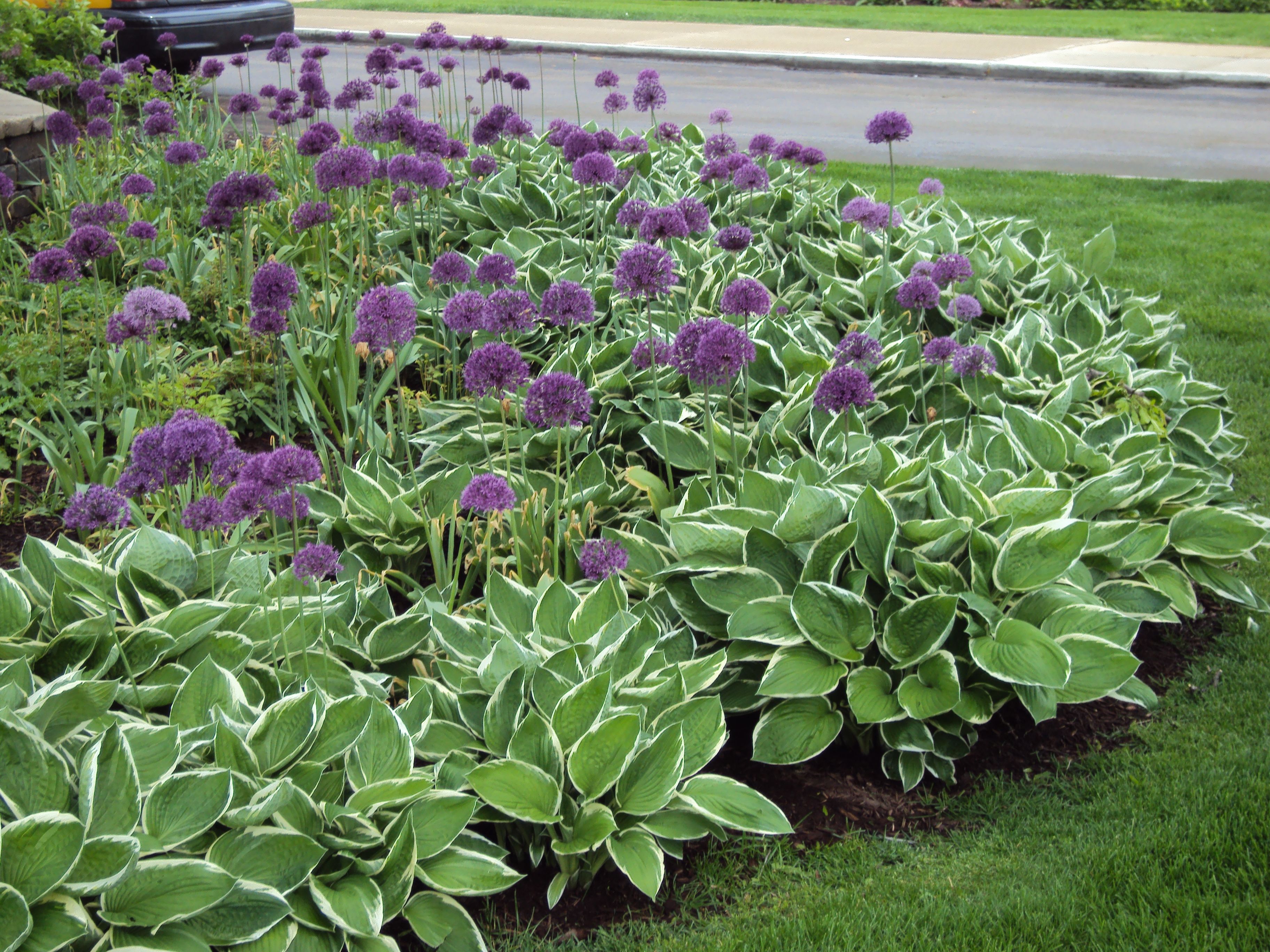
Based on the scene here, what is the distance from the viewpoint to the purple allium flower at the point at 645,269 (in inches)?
134

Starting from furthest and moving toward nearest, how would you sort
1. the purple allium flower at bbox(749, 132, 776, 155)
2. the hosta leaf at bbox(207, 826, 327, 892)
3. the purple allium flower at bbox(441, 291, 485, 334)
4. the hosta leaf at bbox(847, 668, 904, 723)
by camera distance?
the purple allium flower at bbox(749, 132, 776, 155), the purple allium flower at bbox(441, 291, 485, 334), the hosta leaf at bbox(847, 668, 904, 723), the hosta leaf at bbox(207, 826, 327, 892)

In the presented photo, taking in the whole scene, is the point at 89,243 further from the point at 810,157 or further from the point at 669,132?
the point at 669,132

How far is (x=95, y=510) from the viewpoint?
8.64 feet

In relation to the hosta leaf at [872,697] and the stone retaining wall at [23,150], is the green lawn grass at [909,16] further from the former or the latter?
the hosta leaf at [872,697]

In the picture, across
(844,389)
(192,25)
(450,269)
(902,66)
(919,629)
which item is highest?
(192,25)

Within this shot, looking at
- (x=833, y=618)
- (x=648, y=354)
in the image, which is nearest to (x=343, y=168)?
(x=648, y=354)

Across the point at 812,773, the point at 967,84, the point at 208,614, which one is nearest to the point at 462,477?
the point at 208,614

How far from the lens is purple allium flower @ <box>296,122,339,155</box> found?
15.5 feet

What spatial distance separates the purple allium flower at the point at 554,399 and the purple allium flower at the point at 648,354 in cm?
73

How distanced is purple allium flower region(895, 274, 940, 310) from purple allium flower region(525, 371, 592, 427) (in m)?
1.47

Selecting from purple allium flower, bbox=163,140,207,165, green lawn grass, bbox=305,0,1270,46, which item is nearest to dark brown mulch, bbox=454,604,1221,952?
purple allium flower, bbox=163,140,207,165

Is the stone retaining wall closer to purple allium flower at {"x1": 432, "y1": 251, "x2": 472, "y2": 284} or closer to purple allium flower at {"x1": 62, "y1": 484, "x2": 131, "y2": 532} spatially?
purple allium flower at {"x1": 432, "y1": 251, "x2": 472, "y2": 284}

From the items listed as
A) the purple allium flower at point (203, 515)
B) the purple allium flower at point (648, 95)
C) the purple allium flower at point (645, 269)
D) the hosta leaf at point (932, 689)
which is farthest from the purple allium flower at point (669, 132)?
the purple allium flower at point (203, 515)

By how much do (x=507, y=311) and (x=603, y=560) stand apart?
88cm
